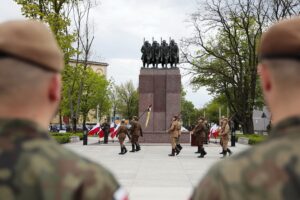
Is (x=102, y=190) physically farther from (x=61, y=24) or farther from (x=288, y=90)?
(x=61, y=24)

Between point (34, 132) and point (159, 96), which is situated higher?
point (159, 96)

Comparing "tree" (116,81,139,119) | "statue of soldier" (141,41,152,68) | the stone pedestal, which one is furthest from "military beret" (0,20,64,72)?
"tree" (116,81,139,119)

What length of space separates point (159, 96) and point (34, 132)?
31906mm

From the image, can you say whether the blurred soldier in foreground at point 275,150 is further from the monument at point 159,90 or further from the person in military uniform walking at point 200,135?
the monument at point 159,90

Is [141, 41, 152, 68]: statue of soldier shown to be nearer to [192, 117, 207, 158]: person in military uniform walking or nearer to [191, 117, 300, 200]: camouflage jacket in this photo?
[192, 117, 207, 158]: person in military uniform walking

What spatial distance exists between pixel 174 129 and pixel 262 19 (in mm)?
21167

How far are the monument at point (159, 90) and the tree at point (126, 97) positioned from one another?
202 feet

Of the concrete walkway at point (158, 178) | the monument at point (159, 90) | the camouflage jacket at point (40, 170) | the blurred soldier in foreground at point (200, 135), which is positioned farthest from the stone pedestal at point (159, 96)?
the camouflage jacket at point (40, 170)

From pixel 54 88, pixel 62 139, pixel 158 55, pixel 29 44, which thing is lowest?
pixel 62 139

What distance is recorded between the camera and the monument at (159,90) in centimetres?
3266

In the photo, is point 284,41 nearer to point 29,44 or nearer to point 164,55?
point 29,44

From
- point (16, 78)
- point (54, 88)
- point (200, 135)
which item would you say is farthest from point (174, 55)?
point (16, 78)

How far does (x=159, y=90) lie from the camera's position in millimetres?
34094

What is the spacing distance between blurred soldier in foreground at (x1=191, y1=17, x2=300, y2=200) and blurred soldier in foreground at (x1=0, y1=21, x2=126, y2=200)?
450 mm
